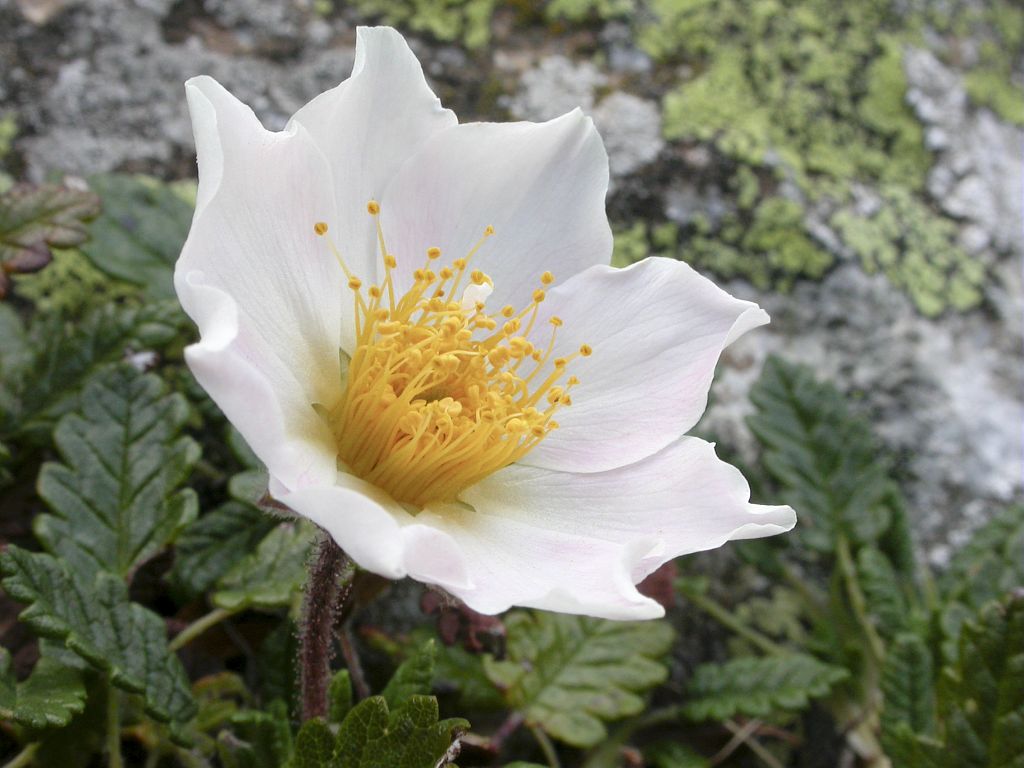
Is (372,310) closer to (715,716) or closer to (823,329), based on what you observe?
(715,716)

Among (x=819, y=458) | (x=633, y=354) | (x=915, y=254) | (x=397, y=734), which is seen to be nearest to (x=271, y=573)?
(x=397, y=734)

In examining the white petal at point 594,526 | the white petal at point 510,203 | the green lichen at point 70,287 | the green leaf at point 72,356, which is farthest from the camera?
the green lichen at point 70,287

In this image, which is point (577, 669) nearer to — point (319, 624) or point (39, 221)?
point (319, 624)

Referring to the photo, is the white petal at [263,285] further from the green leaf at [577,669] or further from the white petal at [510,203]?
the green leaf at [577,669]

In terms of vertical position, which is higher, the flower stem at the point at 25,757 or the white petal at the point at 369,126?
the white petal at the point at 369,126

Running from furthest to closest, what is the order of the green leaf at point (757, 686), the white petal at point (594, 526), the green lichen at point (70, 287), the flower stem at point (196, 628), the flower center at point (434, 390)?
1. the green lichen at point (70, 287)
2. the green leaf at point (757, 686)
3. the flower stem at point (196, 628)
4. the flower center at point (434, 390)
5. the white petal at point (594, 526)

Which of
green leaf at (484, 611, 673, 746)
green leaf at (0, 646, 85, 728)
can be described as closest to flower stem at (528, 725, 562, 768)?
green leaf at (484, 611, 673, 746)

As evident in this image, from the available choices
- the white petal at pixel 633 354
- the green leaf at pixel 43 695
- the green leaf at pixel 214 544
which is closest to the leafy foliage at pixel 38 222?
the green leaf at pixel 214 544

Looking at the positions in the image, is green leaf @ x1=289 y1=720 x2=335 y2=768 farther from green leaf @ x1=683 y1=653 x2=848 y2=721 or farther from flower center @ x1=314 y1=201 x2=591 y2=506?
green leaf @ x1=683 y1=653 x2=848 y2=721
